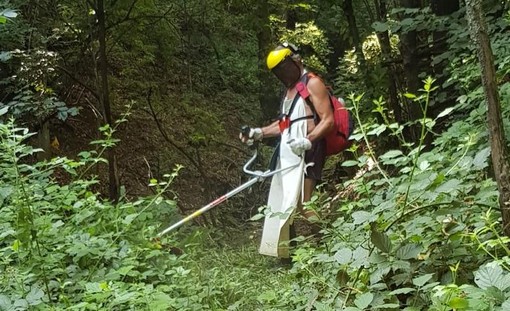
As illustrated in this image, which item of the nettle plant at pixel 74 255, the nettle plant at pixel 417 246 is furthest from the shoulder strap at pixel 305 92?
the nettle plant at pixel 417 246

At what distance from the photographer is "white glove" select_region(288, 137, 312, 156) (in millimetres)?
4000

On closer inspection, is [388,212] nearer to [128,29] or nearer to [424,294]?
[424,294]

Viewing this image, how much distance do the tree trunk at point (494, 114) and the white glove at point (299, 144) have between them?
90.4 inches

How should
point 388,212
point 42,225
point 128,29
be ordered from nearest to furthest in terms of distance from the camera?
point 388,212, point 42,225, point 128,29

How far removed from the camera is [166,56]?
7715 millimetres

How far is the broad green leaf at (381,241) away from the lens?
1.78 meters

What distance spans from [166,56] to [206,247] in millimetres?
3581

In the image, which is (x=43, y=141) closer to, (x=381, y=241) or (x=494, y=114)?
(x=381, y=241)

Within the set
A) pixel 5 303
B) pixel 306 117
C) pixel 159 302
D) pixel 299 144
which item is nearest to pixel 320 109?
pixel 306 117

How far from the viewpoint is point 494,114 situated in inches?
67.9

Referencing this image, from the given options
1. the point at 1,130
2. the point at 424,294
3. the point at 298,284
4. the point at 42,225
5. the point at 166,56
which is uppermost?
the point at 166,56

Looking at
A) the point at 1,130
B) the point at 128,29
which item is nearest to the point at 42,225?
the point at 1,130

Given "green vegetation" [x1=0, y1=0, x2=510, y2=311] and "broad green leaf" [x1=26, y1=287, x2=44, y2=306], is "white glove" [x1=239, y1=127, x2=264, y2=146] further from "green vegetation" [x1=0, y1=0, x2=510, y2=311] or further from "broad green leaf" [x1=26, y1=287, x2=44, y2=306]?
"broad green leaf" [x1=26, y1=287, x2=44, y2=306]

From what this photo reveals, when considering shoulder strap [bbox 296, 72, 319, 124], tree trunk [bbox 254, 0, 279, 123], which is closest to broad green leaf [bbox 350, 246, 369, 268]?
shoulder strap [bbox 296, 72, 319, 124]
